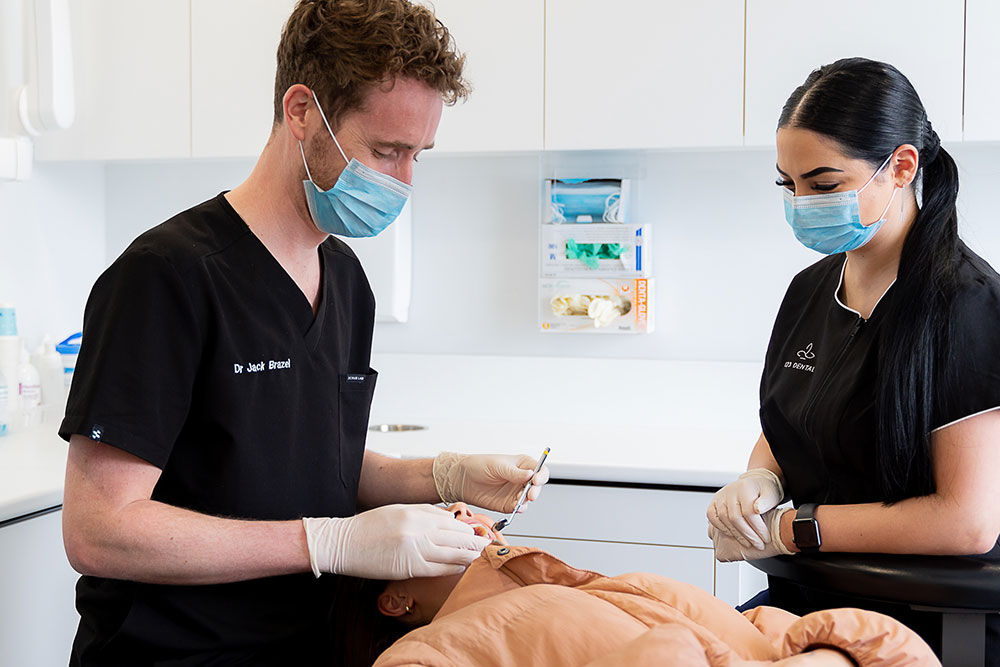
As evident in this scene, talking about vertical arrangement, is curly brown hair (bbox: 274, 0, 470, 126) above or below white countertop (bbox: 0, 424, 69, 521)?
above

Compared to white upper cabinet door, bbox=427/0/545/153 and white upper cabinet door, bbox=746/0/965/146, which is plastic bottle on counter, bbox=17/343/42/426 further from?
white upper cabinet door, bbox=746/0/965/146

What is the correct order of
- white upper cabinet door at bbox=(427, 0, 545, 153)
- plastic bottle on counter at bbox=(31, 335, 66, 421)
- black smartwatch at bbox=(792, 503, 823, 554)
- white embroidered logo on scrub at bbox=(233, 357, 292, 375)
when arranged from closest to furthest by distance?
1. white embroidered logo on scrub at bbox=(233, 357, 292, 375)
2. black smartwatch at bbox=(792, 503, 823, 554)
3. white upper cabinet door at bbox=(427, 0, 545, 153)
4. plastic bottle on counter at bbox=(31, 335, 66, 421)

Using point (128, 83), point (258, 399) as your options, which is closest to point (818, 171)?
point (258, 399)

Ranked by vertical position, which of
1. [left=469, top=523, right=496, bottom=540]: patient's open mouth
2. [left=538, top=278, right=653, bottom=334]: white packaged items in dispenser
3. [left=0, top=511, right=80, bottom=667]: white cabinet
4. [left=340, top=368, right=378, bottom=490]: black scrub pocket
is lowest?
[left=0, top=511, right=80, bottom=667]: white cabinet

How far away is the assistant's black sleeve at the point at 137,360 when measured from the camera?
3.52ft

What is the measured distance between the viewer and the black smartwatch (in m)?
1.41

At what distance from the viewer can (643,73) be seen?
7.82 feet

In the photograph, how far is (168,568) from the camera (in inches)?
42.9

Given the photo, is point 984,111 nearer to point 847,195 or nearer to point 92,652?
point 847,195

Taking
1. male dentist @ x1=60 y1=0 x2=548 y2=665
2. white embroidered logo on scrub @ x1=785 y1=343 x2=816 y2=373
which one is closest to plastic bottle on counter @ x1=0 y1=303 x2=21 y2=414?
male dentist @ x1=60 y1=0 x2=548 y2=665

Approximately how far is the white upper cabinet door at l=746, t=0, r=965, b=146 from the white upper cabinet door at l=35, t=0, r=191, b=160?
1540 mm

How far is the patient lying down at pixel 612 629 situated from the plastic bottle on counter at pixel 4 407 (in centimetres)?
173

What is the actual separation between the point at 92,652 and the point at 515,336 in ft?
5.84

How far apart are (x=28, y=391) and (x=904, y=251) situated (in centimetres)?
221
